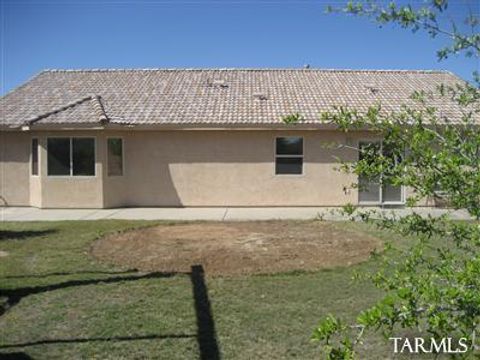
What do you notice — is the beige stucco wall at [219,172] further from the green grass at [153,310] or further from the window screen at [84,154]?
the green grass at [153,310]

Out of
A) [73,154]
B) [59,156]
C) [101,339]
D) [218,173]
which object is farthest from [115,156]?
[101,339]

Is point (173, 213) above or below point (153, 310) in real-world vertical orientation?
above

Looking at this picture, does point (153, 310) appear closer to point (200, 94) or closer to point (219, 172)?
point (219, 172)

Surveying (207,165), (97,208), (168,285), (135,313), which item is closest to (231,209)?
(207,165)

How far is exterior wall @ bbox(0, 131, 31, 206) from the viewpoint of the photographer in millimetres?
19516

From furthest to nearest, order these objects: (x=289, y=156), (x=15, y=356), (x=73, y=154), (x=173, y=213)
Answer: (x=289, y=156)
(x=73, y=154)
(x=173, y=213)
(x=15, y=356)

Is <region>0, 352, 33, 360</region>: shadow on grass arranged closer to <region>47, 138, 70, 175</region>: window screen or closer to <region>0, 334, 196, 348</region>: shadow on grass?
<region>0, 334, 196, 348</region>: shadow on grass

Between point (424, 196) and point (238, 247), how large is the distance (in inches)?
332

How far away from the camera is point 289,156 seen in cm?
1909

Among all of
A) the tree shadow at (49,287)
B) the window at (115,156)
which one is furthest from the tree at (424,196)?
the window at (115,156)

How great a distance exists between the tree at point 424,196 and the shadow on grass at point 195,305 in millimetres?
2783

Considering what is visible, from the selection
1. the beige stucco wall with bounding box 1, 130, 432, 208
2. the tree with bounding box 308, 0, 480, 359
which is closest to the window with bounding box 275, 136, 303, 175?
the beige stucco wall with bounding box 1, 130, 432, 208

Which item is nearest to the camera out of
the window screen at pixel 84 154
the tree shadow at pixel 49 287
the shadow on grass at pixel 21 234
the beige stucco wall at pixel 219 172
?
the tree shadow at pixel 49 287

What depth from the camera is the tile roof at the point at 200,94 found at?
19.0 meters
